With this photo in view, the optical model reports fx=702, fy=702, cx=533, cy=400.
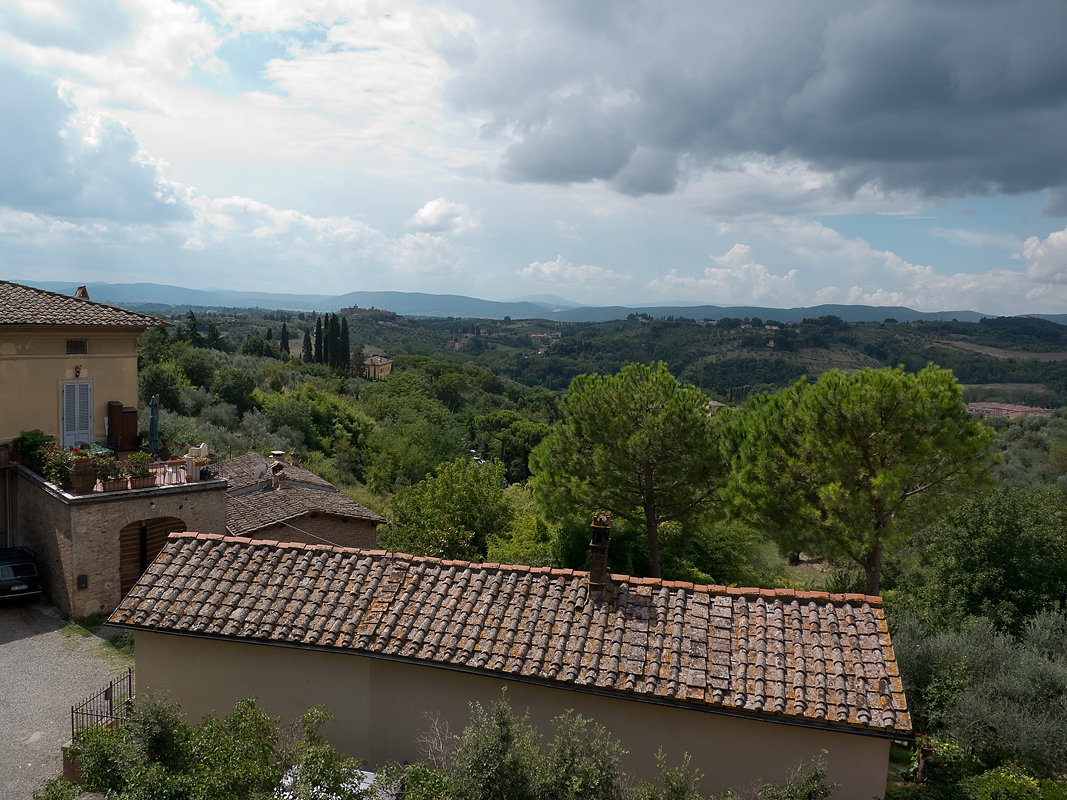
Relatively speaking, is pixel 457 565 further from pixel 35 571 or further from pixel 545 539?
pixel 35 571

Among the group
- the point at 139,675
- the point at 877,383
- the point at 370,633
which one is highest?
the point at 877,383

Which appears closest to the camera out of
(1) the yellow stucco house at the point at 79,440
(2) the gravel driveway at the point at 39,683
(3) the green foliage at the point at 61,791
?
(3) the green foliage at the point at 61,791

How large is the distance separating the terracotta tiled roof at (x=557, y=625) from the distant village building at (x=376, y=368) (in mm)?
85982

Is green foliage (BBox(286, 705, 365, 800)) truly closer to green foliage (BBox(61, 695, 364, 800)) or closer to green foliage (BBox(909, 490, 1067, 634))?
green foliage (BBox(61, 695, 364, 800))

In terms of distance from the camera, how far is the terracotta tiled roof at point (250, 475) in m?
24.0

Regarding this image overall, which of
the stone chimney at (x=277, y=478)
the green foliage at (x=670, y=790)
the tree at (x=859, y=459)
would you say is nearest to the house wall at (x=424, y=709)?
the green foliage at (x=670, y=790)

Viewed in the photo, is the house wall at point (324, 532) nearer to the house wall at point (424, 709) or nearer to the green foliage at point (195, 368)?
the house wall at point (424, 709)

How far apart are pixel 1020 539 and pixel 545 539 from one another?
39.7 ft

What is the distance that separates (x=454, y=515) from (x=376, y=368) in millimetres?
82626

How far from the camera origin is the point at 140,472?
16750 millimetres

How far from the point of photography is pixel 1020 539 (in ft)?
53.1

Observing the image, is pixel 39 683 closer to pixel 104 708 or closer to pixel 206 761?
pixel 104 708

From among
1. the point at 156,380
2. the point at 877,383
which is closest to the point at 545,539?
the point at 877,383

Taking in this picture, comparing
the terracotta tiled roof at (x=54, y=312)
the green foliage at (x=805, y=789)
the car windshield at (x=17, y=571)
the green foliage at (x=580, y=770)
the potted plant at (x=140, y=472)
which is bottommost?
the car windshield at (x=17, y=571)
